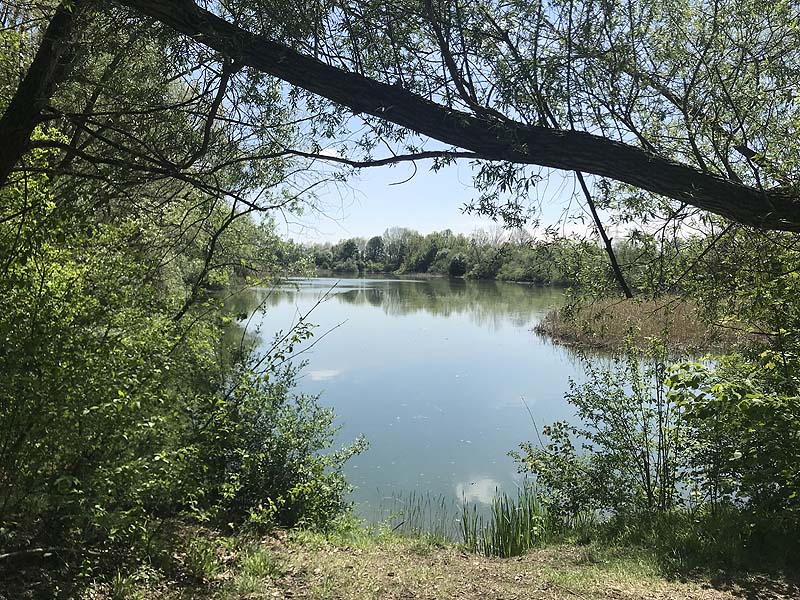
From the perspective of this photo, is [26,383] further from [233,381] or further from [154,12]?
[233,381]

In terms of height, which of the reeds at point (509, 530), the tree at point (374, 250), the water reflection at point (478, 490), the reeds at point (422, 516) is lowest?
the water reflection at point (478, 490)

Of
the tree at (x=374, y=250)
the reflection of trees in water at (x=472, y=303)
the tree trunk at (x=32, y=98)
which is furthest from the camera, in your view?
the tree at (x=374, y=250)

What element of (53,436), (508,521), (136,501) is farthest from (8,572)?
(508,521)

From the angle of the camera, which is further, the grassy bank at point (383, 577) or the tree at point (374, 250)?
the tree at point (374, 250)

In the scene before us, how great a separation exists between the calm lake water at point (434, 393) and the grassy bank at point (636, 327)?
0.97 m

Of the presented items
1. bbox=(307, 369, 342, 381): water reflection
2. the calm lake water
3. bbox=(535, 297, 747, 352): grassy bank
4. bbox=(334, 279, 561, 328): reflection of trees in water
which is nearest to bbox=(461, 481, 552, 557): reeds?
the calm lake water

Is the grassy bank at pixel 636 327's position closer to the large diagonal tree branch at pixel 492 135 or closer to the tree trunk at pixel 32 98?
the large diagonal tree branch at pixel 492 135

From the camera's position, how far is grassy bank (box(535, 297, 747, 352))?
15.3ft

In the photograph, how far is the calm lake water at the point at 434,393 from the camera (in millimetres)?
8102

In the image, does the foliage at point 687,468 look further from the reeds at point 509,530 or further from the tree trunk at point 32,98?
the tree trunk at point 32,98

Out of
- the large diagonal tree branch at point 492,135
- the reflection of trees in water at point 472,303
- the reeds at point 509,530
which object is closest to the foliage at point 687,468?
the reeds at point 509,530

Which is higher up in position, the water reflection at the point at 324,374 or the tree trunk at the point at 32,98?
the tree trunk at the point at 32,98

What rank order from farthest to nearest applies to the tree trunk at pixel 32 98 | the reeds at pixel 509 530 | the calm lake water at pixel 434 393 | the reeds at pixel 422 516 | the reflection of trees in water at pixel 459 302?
1. the reflection of trees in water at pixel 459 302
2. the calm lake water at pixel 434 393
3. the reeds at pixel 422 516
4. the reeds at pixel 509 530
5. the tree trunk at pixel 32 98

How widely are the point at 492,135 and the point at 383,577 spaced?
3.12 metres
